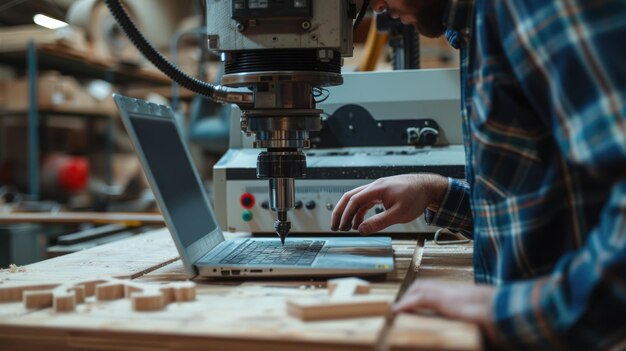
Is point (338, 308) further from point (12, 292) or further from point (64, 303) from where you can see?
point (12, 292)

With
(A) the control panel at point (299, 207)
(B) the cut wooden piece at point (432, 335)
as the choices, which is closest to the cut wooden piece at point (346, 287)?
(B) the cut wooden piece at point (432, 335)

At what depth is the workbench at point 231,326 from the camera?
0.68 m

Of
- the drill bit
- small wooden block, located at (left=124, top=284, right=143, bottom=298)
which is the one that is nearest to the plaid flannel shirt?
the drill bit

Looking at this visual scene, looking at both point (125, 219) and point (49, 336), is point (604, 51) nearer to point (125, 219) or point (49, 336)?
point (49, 336)

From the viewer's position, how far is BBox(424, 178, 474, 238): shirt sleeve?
1.22 m

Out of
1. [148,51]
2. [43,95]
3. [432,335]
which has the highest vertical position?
[43,95]

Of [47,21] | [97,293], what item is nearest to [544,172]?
[97,293]

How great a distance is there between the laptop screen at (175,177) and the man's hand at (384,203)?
266 millimetres

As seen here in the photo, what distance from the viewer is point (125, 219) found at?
214 cm

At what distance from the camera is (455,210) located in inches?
48.4

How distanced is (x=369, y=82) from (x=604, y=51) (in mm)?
984

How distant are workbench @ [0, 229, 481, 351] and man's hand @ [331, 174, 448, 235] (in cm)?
16

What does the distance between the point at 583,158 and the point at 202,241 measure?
726 mm

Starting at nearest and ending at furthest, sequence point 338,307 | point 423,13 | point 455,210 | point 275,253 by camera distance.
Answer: point 338,307
point 423,13
point 275,253
point 455,210
